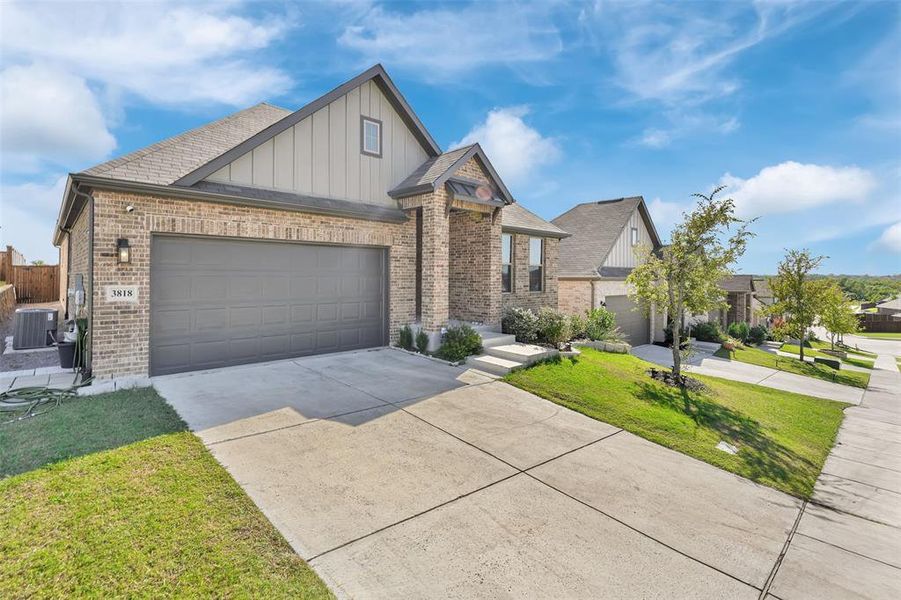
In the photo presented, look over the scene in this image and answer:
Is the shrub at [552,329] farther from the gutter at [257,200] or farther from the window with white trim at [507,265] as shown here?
the gutter at [257,200]

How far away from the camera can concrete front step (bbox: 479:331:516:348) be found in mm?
10094

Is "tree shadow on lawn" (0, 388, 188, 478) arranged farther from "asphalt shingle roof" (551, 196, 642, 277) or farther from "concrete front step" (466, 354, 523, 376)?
"asphalt shingle roof" (551, 196, 642, 277)

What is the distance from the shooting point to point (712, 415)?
24.4ft

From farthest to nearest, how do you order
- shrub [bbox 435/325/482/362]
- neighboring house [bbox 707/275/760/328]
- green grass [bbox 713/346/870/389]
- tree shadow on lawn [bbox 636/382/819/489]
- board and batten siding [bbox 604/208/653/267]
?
neighboring house [bbox 707/275/760/328] < board and batten siding [bbox 604/208/653/267] < green grass [bbox 713/346/870/389] < shrub [bbox 435/325/482/362] < tree shadow on lawn [bbox 636/382/819/489]

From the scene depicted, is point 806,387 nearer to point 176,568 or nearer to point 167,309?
point 176,568

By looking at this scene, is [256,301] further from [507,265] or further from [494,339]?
[507,265]

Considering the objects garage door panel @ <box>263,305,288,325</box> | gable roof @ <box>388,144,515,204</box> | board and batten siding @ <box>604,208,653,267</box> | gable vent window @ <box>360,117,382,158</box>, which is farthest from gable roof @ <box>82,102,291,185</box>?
board and batten siding @ <box>604,208,653,267</box>

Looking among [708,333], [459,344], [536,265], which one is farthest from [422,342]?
[708,333]

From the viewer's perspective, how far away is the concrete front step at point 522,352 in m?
9.14

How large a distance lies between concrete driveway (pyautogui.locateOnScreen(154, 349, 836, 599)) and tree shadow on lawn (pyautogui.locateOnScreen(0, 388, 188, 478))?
39 centimetres

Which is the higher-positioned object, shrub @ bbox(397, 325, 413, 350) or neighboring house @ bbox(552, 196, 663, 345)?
neighboring house @ bbox(552, 196, 663, 345)

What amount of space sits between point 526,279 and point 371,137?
6.74 metres

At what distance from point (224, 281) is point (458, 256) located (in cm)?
648

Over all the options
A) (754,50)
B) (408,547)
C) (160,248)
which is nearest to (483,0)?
(754,50)
